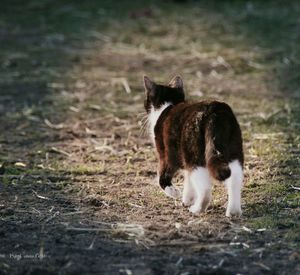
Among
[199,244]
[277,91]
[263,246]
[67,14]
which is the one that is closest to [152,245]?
[199,244]

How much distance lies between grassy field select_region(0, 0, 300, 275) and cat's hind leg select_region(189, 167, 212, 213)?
88 millimetres

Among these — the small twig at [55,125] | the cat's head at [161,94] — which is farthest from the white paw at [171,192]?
the small twig at [55,125]

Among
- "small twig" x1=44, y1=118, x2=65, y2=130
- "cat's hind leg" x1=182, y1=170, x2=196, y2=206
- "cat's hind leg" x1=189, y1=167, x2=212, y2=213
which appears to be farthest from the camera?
"small twig" x1=44, y1=118, x2=65, y2=130

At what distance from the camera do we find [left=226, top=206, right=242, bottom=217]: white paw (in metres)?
5.04

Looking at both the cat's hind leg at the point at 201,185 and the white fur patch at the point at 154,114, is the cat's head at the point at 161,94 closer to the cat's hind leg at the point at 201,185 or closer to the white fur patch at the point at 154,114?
the white fur patch at the point at 154,114

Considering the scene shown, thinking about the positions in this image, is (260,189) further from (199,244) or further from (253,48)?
(253,48)

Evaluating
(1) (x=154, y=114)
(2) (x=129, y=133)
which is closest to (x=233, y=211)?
(1) (x=154, y=114)

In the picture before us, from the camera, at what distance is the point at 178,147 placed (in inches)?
208

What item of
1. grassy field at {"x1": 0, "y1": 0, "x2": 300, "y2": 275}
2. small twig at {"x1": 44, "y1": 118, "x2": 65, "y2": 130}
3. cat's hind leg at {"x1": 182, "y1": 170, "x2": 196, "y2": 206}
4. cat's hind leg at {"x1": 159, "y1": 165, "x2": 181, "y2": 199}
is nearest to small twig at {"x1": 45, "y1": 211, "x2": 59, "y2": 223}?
grassy field at {"x1": 0, "y1": 0, "x2": 300, "y2": 275}

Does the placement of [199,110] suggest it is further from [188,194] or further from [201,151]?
[188,194]

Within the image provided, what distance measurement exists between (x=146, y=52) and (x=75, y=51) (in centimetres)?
97

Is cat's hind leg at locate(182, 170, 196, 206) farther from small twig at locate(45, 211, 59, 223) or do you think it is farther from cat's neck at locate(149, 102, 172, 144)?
small twig at locate(45, 211, 59, 223)

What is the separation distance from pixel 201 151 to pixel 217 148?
149 mm

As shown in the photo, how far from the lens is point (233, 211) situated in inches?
199
